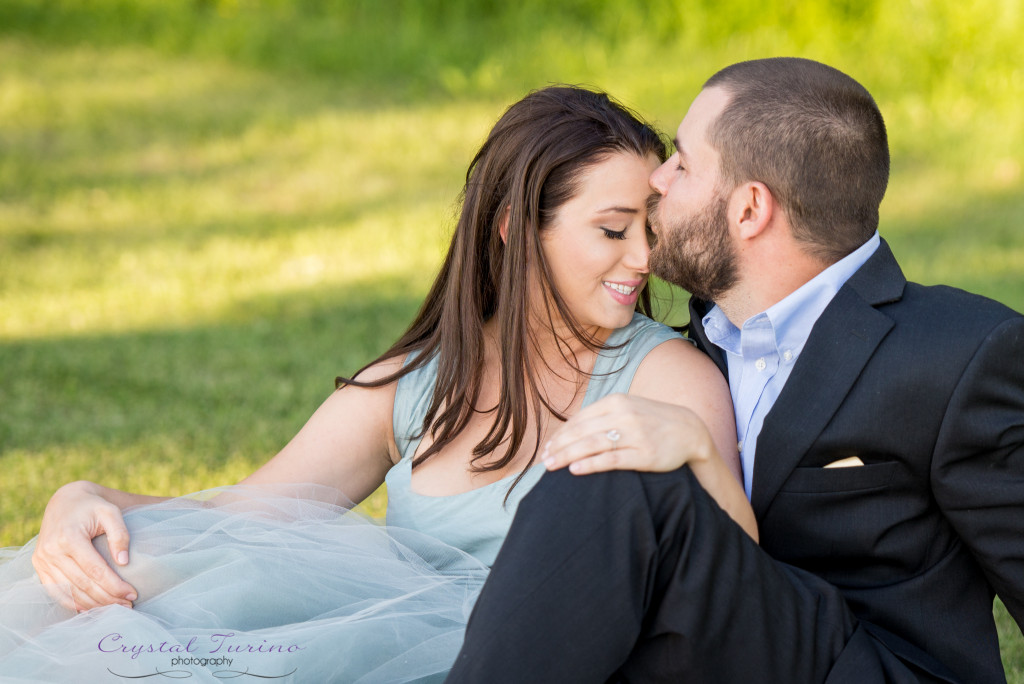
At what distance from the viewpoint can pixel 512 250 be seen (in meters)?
3.10

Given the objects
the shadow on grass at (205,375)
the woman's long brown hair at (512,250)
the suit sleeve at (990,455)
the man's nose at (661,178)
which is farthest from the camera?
the shadow on grass at (205,375)

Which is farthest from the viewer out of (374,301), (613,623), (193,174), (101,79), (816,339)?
(101,79)

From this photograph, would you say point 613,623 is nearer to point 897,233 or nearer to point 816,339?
point 816,339

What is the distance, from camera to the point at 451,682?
7.13ft

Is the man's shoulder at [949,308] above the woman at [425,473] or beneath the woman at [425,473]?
above

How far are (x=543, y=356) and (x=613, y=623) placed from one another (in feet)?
3.88

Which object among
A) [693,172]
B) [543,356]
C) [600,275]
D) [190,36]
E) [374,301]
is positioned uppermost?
[190,36]

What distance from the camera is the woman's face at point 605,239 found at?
9.91ft

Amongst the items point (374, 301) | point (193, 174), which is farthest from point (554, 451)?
point (193, 174)

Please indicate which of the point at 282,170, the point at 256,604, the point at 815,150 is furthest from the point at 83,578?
the point at 282,170

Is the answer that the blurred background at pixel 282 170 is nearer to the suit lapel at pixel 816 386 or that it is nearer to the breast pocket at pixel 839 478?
the breast pocket at pixel 839 478

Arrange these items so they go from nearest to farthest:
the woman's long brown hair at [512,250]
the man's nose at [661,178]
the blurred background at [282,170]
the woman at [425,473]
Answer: the woman at [425,473]
the man's nose at [661,178]
the woman's long brown hair at [512,250]
the blurred background at [282,170]

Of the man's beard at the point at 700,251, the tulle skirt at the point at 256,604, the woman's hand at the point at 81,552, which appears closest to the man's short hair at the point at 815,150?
the man's beard at the point at 700,251

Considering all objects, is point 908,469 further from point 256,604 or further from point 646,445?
point 256,604
